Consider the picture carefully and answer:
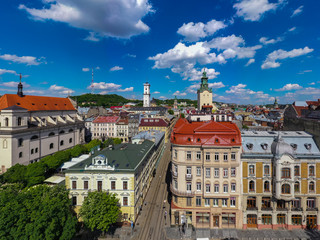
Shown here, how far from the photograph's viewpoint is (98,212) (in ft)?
102

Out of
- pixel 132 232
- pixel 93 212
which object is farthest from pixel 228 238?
pixel 93 212

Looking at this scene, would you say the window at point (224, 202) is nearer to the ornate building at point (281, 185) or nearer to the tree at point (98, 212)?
the ornate building at point (281, 185)

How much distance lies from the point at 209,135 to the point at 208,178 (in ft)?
27.3

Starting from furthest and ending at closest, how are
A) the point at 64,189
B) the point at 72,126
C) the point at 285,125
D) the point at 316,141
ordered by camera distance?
the point at 72,126 → the point at 285,125 → the point at 316,141 → the point at 64,189

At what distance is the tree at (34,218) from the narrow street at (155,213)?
42.8 ft

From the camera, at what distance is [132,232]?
34.8 m

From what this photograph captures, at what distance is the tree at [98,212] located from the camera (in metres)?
30.9

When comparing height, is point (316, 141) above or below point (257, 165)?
above

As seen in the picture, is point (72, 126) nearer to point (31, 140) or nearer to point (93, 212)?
point (31, 140)

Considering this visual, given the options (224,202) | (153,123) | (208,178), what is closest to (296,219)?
(224,202)

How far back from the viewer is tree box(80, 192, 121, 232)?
1217 inches

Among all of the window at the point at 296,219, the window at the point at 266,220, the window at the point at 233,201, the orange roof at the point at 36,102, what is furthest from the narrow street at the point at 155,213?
the orange roof at the point at 36,102

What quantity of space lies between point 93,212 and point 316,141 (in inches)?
1752

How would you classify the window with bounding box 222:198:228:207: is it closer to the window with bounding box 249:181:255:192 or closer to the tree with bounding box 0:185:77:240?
the window with bounding box 249:181:255:192
